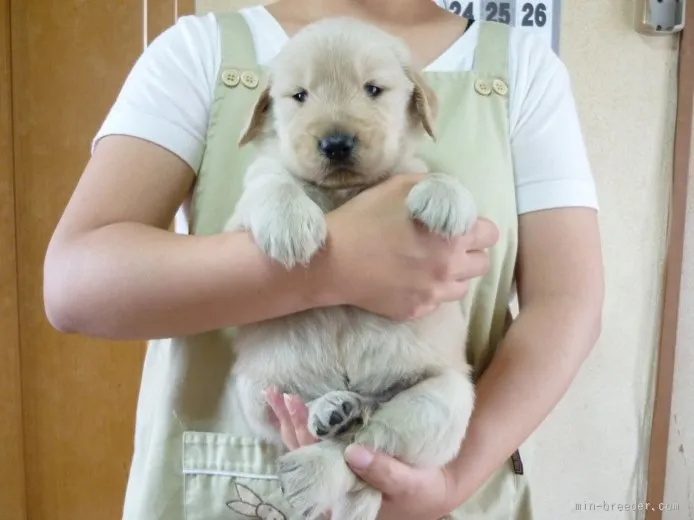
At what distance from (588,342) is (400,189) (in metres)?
0.33

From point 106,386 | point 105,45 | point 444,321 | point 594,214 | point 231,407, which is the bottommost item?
point 106,386

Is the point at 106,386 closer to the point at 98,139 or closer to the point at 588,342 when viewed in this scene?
the point at 98,139

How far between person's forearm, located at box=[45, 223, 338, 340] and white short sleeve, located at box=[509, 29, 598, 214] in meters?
0.35

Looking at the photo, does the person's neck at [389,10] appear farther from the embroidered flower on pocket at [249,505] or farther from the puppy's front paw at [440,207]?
the embroidered flower on pocket at [249,505]

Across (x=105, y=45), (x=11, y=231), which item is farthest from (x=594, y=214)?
(x=11, y=231)

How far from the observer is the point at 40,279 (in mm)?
1658

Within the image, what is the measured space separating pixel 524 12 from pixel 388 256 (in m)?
0.98

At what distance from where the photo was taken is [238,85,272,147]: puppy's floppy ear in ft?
2.51

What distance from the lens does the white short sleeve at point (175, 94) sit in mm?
749

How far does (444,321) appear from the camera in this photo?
29.2 inches

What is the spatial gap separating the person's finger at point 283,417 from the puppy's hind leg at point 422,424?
79 millimetres

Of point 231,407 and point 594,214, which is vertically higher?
point 594,214

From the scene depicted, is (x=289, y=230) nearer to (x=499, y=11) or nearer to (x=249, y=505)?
(x=249, y=505)

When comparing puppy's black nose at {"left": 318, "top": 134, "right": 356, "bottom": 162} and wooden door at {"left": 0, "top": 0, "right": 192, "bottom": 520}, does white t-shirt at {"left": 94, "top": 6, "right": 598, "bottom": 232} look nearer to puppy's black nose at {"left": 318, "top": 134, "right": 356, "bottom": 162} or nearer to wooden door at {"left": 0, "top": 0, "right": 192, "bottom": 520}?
puppy's black nose at {"left": 318, "top": 134, "right": 356, "bottom": 162}
